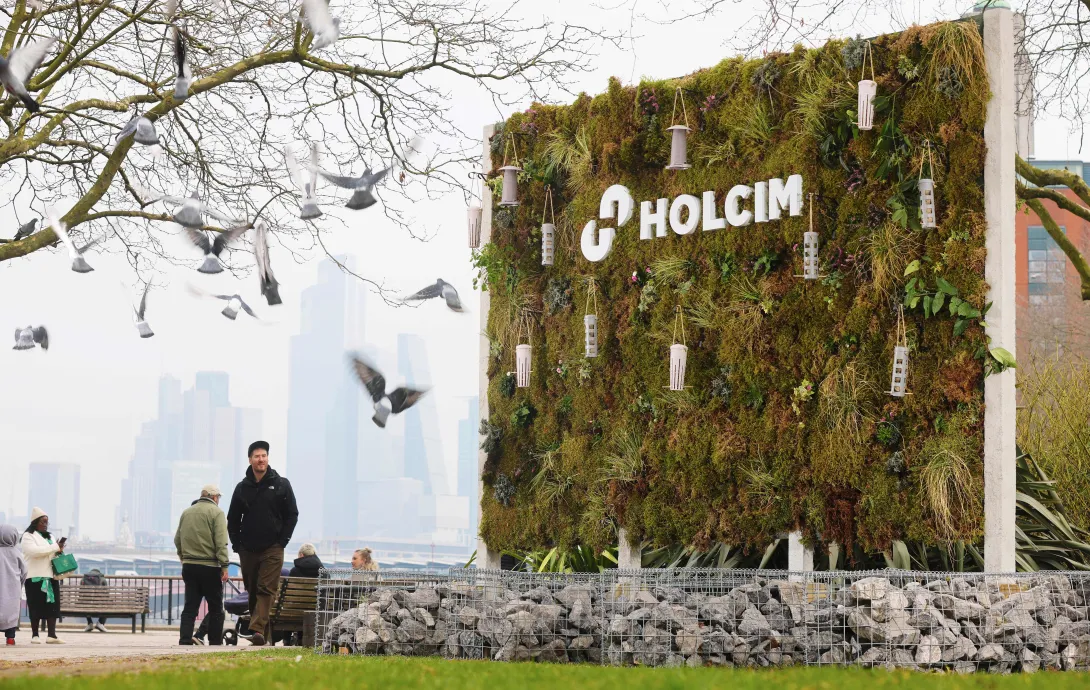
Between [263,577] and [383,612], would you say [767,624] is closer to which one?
[383,612]

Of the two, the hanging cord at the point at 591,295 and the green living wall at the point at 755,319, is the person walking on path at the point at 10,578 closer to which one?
the green living wall at the point at 755,319

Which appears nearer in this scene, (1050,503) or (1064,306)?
(1050,503)

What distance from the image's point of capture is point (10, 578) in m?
13.1

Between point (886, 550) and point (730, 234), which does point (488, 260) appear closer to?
point (730, 234)

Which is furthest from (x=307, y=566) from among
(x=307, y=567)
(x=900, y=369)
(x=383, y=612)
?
(x=900, y=369)

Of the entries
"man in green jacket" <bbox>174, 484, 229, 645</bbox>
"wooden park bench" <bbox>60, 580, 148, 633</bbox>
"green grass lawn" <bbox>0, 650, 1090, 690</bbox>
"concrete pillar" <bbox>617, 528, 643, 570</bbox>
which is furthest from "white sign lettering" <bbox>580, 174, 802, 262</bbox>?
"wooden park bench" <bbox>60, 580, 148, 633</bbox>

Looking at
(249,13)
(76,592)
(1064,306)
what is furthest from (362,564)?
(1064,306)

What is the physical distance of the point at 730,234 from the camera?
10.9 m

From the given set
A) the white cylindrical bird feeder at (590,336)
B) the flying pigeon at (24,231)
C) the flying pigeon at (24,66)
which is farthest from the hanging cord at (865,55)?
the flying pigeon at (24,231)

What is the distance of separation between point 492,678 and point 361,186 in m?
6.66

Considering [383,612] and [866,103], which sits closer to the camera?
[383,612]

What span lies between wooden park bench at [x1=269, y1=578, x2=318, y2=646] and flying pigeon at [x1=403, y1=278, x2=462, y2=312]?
2.98 metres

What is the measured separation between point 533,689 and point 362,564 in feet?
33.2

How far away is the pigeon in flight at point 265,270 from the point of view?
12.7 m
